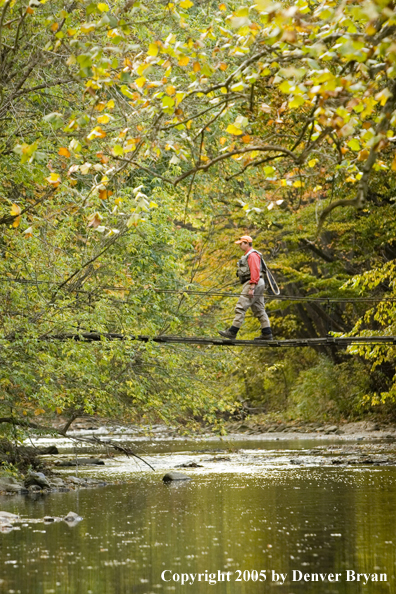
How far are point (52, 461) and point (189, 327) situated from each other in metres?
4.36

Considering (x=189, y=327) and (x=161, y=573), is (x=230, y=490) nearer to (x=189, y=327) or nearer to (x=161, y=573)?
(x=189, y=327)

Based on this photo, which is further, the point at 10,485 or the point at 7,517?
the point at 10,485

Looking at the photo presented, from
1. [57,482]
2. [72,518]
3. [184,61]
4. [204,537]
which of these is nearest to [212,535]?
[204,537]

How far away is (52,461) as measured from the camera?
17.0m

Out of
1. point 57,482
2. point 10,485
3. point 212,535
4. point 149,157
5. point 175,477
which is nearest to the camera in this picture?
point 212,535

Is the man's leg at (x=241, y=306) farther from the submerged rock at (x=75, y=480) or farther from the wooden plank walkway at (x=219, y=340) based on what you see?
the submerged rock at (x=75, y=480)

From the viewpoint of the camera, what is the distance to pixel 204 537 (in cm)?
796

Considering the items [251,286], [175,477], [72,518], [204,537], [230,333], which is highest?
[251,286]

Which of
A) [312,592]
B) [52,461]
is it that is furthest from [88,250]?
[312,592]

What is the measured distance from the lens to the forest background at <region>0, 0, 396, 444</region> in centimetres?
609

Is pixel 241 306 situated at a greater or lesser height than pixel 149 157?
lesser

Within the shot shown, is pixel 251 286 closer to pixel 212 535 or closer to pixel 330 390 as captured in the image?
pixel 212 535

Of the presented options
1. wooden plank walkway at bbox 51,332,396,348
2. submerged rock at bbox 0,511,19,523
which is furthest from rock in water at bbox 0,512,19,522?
wooden plank walkway at bbox 51,332,396,348

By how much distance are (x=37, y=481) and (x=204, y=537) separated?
5.30 metres
